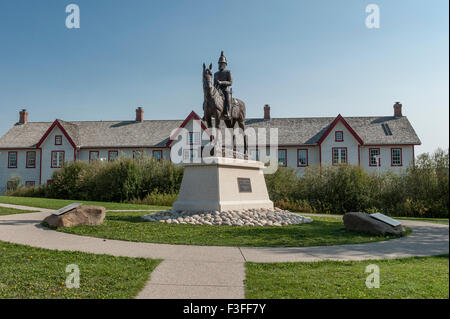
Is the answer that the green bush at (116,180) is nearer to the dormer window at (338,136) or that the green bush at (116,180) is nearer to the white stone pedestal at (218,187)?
the white stone pedestal at (218,187)

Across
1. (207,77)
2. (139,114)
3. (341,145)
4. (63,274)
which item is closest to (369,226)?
(207,77)

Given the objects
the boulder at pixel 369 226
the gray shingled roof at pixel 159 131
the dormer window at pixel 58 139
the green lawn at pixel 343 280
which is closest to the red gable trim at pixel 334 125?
the gray shingled roof at pixel 159 131

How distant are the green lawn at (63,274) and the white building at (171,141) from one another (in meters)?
31.7

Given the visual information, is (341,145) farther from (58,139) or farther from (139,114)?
(58,139)

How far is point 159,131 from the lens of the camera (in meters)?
41.5

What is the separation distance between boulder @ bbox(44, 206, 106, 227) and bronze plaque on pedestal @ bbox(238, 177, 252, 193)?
553 centimetres

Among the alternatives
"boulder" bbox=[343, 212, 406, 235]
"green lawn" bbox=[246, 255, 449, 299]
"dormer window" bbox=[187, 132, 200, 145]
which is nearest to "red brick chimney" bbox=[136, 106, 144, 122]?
"dormer window" bbox=[187, 132, 200, 145]

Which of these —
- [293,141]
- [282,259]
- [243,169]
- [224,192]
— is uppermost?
[293,141]

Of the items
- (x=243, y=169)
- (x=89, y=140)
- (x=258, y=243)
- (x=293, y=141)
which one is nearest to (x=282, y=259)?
(x=258, y=243)

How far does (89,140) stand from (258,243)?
37178 mm

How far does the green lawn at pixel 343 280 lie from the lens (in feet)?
15.3

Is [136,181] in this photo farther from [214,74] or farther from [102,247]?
[102,247]

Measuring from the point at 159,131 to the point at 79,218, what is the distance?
1238 inches
